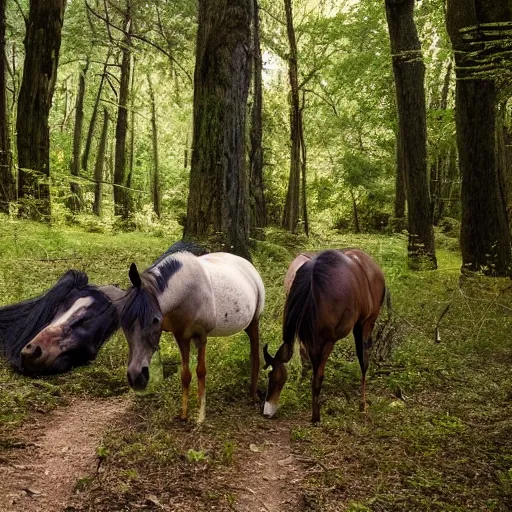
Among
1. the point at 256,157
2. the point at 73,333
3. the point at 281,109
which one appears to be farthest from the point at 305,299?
the point at 281,109

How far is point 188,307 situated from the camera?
14.2 feet

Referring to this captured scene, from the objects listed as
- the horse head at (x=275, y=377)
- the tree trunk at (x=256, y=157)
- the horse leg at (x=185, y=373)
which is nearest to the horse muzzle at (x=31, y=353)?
the horse leg at (x=185, y=373)

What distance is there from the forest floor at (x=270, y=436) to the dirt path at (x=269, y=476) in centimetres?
1

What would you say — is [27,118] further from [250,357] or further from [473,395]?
[473,395]

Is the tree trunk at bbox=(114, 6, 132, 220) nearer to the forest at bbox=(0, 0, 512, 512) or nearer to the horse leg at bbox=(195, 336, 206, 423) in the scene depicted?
the forest at bbox=(0, 0, 512, 512)

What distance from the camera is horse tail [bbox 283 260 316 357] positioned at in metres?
4.66

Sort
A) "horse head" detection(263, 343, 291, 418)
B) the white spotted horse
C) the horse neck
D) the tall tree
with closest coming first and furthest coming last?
the white spotted horse, the horse neck, "horse head" detection(263, 343, 291, 418), the tall tree

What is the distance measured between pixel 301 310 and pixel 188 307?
42.7 inches

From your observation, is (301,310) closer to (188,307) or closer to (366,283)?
(366,283)

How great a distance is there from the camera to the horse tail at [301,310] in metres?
4.66

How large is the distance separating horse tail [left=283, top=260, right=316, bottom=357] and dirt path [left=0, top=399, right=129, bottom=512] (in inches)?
71.0

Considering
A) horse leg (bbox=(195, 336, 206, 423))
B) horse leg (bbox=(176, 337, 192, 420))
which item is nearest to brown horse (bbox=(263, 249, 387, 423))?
horse leg (bbox=(195, 336, 206, 423))

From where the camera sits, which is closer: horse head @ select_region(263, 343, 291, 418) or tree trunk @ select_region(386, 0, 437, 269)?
horse head @ select_region(263, 343, 291, 418)

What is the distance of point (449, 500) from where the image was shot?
11.2 feet
